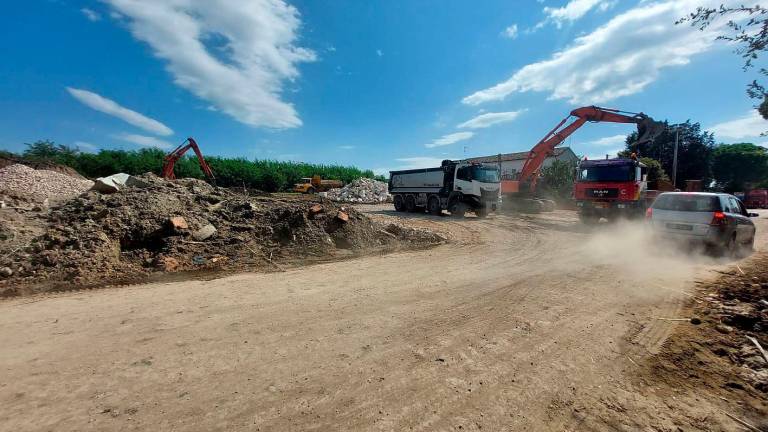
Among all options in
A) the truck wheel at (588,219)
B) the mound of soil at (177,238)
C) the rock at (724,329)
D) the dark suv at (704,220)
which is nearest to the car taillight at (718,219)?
the dark suv at (704,220)

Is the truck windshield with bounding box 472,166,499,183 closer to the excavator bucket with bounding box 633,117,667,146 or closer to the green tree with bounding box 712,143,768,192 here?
the excavator bucket with bounding box 633,117,667,146

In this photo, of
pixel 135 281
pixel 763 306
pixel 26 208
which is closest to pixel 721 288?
pixel 763 306

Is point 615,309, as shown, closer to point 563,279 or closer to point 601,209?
point 563,279

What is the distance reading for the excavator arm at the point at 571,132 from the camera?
A: 16.9 metres

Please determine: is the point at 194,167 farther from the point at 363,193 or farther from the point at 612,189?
the point at 612,189

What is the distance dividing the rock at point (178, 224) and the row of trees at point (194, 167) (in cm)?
2316

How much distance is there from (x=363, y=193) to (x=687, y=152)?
1530 inches

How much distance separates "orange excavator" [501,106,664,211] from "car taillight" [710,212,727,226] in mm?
10661

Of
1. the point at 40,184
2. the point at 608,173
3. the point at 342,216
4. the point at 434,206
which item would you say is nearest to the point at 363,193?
the point at 434,206

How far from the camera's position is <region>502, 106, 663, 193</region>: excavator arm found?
55.4 ft

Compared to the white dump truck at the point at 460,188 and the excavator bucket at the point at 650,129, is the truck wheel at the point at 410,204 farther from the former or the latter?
the excavator bucket at the point at 650,129

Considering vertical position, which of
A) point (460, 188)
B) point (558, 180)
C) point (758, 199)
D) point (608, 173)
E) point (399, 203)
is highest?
point (558, 180)

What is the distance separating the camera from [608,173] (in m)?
13.7

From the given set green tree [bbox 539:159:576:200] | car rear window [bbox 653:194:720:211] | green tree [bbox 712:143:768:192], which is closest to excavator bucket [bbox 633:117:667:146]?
green tree [bbox 539:159:576:200]
